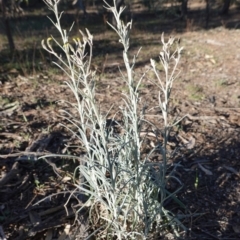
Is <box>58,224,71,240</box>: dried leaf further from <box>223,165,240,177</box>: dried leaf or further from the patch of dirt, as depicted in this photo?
<box>223,165,240,177</box>: dried leaf

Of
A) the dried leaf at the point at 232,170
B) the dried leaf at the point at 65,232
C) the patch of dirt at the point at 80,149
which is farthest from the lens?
the dried leaf at the point at 232,170

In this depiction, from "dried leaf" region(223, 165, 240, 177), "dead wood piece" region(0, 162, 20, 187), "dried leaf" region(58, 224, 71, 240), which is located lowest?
"dried leaf" region(223, 165, 240, 177)

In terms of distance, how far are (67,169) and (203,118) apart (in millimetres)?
1916

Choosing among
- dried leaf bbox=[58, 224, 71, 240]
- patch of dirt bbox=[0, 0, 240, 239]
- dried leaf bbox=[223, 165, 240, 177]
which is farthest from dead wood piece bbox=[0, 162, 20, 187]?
dried leaf bbox=[223, 165, 240, 177]

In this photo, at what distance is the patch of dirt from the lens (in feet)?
9.15

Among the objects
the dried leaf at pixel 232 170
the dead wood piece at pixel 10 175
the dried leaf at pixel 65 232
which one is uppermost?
the dead wood piece at pixel 10 175

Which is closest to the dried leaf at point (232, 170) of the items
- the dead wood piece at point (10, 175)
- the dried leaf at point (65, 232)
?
the dried leaf at point (65, 232)

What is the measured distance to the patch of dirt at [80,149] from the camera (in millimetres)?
2789

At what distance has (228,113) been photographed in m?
4.73

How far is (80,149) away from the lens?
3.77m

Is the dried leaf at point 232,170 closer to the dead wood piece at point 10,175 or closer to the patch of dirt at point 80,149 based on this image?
the patch of dirt at point 80,149

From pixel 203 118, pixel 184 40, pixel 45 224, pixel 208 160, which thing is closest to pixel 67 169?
pixel 45 224

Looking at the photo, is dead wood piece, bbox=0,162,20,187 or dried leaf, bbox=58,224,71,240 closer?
dried leaf, bbox=58,224,71,240

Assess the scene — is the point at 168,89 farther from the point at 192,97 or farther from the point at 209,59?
the point at 209,59
